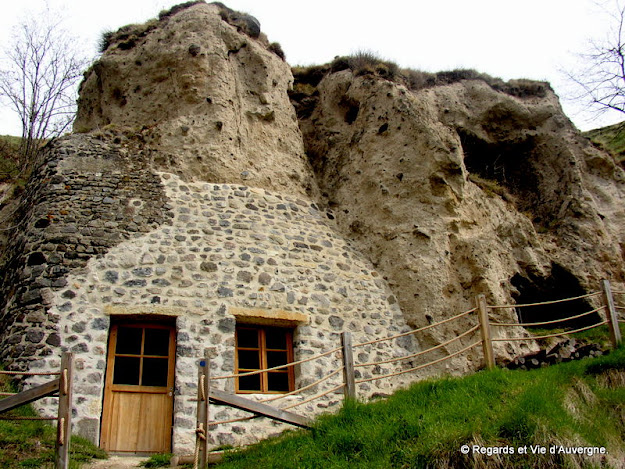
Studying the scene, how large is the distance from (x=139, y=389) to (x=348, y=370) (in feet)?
9.65

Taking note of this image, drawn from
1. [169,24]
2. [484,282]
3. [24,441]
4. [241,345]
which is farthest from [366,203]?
[24,441]

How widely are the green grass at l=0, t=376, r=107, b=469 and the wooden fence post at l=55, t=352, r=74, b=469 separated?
0.57 m

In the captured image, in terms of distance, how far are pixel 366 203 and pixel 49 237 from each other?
535 centimetres

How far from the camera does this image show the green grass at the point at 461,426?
201 inches

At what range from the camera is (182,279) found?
841 centimetres

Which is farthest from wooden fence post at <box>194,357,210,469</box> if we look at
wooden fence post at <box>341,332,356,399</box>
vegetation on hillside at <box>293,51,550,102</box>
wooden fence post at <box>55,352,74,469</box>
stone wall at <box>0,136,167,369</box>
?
vegetation on hillside at <box>293,51,550,102</box>

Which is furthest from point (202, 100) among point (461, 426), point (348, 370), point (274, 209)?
point (461, 426)

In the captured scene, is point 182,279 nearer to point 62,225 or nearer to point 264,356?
point 264,356

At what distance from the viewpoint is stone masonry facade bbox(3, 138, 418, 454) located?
24.7 ft

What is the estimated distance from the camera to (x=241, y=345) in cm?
856

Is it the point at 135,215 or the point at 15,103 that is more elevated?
the point at 15,103

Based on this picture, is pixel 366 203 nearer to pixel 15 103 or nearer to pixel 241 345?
pixel 241 345


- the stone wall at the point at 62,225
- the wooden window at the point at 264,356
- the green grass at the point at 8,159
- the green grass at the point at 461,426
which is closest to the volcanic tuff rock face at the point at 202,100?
the stone wall at the point at 62,225

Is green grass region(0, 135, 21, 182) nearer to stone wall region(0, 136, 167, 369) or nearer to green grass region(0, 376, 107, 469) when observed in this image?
stone wall region(0, 136, 167, 369)
